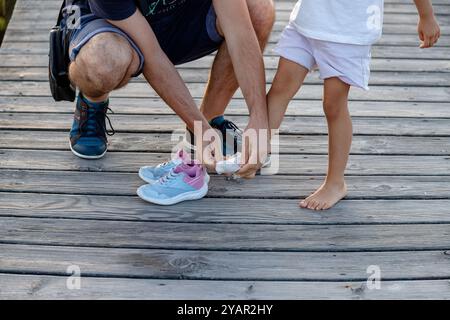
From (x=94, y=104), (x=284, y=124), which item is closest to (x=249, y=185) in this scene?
(x=284, y=124)

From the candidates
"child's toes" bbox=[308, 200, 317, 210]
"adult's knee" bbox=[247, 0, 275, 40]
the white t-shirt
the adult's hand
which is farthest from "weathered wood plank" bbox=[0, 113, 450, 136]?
the white t-shirt

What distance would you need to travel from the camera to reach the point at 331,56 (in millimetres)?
2352

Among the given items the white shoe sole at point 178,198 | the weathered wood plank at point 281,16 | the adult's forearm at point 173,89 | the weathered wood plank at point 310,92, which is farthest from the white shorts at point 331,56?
the weathered wood plank at point 281,16

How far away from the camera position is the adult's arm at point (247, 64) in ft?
7.97

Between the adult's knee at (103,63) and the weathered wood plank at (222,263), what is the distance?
59cm

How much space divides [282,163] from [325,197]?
0.33m

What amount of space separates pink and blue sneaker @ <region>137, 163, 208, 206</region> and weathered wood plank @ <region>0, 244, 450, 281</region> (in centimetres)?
28

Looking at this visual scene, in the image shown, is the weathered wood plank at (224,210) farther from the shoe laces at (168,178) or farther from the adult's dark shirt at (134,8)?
the adult's dark shirt at (134,8)

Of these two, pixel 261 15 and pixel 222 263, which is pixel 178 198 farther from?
pixel 261 15

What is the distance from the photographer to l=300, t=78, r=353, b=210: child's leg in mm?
2432

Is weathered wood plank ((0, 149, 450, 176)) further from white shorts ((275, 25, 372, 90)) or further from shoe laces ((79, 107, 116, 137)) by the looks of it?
white shorts ((275, 25, 372, 90))

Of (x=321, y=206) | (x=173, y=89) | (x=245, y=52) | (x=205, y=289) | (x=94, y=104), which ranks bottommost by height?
(x=205, y=289)

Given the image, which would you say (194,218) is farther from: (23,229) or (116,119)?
(116,119)
